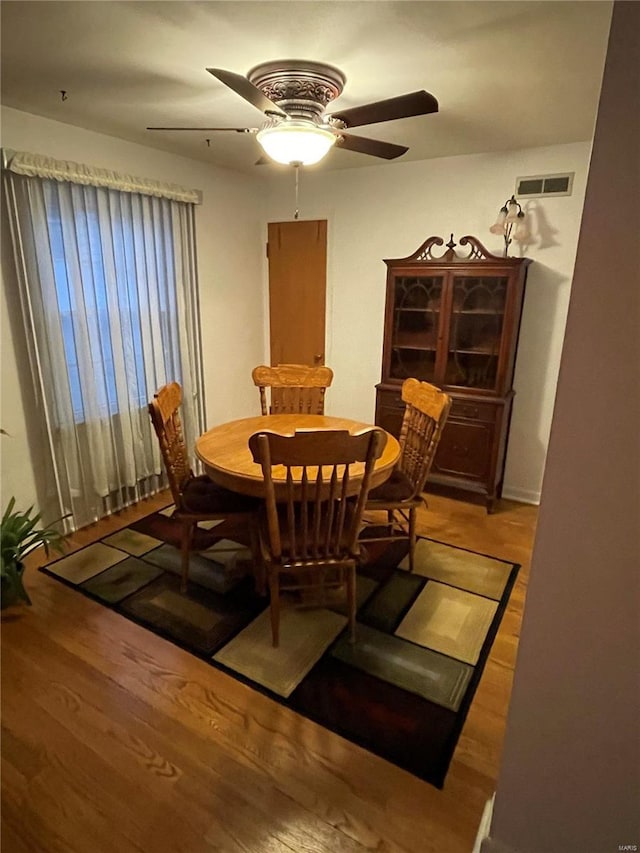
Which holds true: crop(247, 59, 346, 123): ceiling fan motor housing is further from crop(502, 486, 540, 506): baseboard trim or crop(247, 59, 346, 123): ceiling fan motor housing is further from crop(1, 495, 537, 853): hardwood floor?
crop(502, 486, 540, 506): baseboard trim

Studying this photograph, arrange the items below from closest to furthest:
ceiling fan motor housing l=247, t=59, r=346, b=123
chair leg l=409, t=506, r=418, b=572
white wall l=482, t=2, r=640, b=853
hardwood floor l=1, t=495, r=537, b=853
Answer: white wall l=482, t=2, r=640, b=853, hardwood floor l=1, t=495, r=537, b=853, ceiling fan motor housing l=247, t=59, r=346, b=123, chair leg l=409, t=506, r=418, b=572

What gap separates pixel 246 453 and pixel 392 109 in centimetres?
154

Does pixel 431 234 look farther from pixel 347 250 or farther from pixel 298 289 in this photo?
pixel 298 289

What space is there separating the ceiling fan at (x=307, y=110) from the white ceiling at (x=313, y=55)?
3.1 inches

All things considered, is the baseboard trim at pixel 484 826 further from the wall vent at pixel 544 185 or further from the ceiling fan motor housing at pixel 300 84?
the wall vent at pixel 544 185

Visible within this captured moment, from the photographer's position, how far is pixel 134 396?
3305mm

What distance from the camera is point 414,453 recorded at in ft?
8.72

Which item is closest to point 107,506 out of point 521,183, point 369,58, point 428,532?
point 428,532

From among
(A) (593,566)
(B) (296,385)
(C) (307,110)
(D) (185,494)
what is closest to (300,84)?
(C) (307,110)

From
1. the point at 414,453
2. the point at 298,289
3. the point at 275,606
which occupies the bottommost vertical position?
the point at 275,606

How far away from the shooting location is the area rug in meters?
1.79

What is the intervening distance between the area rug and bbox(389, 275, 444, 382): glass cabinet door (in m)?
1.29

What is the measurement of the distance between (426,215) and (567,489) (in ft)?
10.1

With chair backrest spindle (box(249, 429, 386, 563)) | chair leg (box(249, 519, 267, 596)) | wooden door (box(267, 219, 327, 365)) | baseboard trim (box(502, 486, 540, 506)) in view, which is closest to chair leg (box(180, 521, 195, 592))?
chair leg (box(249, 519, 267, 596))
